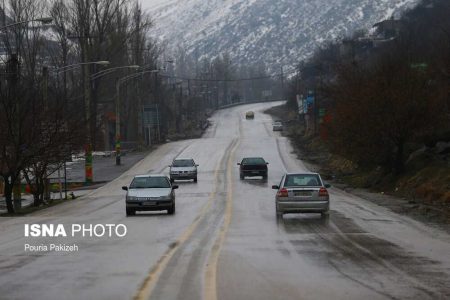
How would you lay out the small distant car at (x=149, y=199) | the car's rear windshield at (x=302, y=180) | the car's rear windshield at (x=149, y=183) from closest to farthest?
the car's rear windshield at (x=302, y=180)
the small distant car at (x=149, y=199)
the car's rear windshield at (x=149, y=183)

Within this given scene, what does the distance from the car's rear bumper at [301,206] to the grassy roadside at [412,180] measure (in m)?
3.76

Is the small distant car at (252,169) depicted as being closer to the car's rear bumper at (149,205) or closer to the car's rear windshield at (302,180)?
the car's rear bumper at (149,205)

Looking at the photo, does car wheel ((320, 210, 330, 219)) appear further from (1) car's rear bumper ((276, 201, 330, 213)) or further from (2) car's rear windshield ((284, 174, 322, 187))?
(2) car's rear windshield ((284, 174, 322, 187))

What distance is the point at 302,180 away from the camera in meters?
29.8

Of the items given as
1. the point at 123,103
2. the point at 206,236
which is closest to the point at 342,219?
the point at 206,236

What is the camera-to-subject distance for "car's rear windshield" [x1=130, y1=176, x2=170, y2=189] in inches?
1302

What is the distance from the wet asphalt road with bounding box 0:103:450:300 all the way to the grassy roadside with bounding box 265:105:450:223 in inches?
93.0

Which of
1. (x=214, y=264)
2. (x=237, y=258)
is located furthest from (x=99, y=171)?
(x=214, y=264)

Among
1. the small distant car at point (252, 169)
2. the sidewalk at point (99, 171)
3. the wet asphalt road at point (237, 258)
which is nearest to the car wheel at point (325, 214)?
the wet asphalt road at point (237, 258)

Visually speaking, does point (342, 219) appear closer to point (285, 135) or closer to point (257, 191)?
point (257, 191)

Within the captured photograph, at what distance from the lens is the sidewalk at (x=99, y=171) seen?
188 ft

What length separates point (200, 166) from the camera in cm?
7256

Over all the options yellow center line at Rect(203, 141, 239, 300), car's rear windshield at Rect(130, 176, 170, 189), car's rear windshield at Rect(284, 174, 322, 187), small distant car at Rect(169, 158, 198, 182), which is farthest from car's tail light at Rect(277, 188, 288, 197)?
small distant car at Rect(169, 158, 198, 182)

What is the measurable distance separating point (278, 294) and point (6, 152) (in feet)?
97.2
